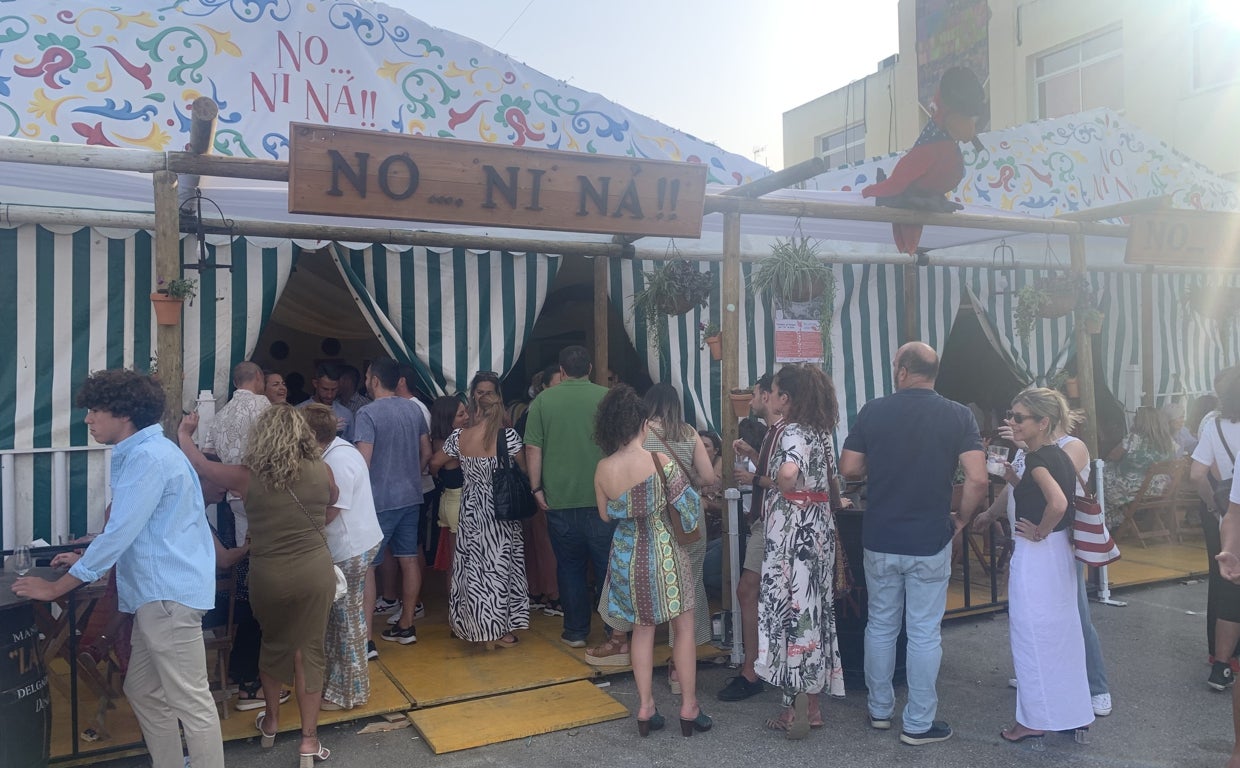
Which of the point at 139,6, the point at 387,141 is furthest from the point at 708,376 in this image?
the point at 139,6

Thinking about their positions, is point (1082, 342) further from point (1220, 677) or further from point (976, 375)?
point (1220, 677)

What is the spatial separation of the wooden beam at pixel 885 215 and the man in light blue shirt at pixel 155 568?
3.25m

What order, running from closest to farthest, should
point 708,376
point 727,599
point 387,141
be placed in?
1. point 387,141
2. point 727,599
3. point 708,376

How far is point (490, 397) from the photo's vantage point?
5594 millimetres

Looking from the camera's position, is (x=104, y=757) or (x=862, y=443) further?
(x=862, y=443)

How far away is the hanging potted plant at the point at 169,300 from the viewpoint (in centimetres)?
420

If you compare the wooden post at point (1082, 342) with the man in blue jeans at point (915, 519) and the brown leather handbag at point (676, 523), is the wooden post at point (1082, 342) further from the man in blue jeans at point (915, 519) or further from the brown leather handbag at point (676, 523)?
the brown leather handbag at point (676, 523)

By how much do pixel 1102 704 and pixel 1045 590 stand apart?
34.5 inches

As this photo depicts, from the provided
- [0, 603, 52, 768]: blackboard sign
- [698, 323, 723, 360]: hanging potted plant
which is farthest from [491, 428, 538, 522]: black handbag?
[0, 603, 52, 768]: blackboard sign

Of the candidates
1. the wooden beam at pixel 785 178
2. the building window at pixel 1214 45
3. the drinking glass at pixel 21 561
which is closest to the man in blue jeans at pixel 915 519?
the wooden beam at pixel 785 178

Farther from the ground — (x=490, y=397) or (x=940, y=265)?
(x=940, y=265)

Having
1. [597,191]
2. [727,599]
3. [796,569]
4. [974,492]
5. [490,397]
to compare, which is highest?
[597,191]

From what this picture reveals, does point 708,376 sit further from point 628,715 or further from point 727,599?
point 628,715

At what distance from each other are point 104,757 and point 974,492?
4048 mm
